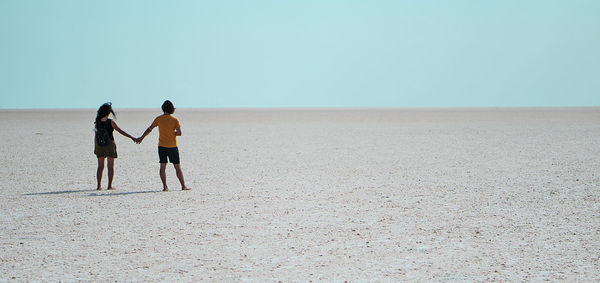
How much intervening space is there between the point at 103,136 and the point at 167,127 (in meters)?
1.05

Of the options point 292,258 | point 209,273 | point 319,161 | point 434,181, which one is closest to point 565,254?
point 292,258

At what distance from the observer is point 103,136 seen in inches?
345

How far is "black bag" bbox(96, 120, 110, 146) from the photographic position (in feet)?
28.7

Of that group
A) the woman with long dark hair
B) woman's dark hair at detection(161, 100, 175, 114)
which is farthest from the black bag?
woman's dark hair at detection(161, 100, 175, 114)

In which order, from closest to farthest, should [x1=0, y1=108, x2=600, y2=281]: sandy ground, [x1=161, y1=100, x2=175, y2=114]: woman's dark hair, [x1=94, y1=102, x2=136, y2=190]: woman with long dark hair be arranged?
[x1=0, y1=108, x2=600, y2=281]: sandy ground < [x1=161, y1=100, x2=175, y2=114]: woman's dark hair < [x1=94, y1=102, x2=136, y2=190]: woman with long dark hair

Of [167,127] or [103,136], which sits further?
[103,136]

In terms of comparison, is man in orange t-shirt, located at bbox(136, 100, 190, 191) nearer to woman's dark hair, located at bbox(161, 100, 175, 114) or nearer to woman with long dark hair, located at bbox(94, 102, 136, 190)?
woman's dark hair, located at bbox(161, 100, 175, 114)

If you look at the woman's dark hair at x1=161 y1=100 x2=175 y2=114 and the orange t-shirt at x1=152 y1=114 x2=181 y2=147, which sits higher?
the woman's dark hair at x1=161 y1=100 x2=175 y2=114

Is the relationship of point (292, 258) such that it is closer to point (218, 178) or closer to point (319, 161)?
point (218, 178)

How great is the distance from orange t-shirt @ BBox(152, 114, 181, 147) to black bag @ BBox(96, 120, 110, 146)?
771mm

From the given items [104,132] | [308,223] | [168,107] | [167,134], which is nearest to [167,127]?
[167,134]

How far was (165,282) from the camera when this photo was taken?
14.4ft

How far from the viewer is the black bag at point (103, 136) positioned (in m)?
8.76

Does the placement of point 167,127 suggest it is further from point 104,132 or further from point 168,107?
point 104,132
